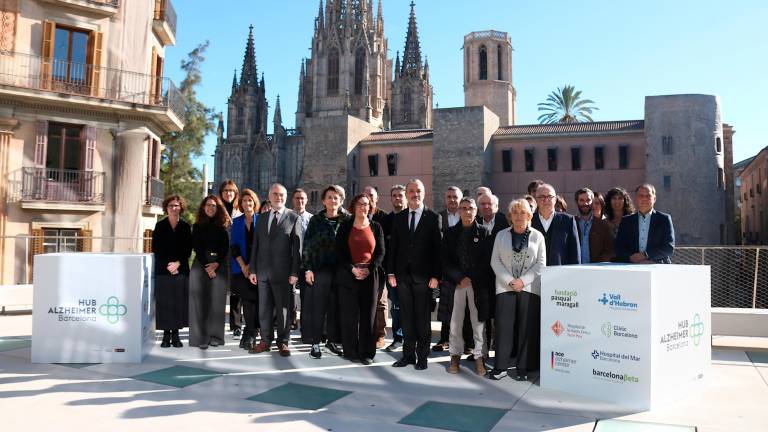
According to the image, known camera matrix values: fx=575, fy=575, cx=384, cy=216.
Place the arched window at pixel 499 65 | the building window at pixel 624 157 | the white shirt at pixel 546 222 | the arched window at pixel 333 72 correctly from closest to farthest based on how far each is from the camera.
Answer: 1. the white shirt at pixel 546 222
2. the building window at pixel 624 157
3. the arched window at pixel 499 65
4. the arched window at pixel 333 72

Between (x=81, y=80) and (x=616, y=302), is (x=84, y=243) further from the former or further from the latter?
(x=616, y=302)

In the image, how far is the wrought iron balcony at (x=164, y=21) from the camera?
1758 centimetres

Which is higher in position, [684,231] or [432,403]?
[684,231]

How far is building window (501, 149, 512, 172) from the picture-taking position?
36.6m

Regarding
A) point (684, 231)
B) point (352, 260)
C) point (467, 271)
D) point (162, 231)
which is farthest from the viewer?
point (684, 231)

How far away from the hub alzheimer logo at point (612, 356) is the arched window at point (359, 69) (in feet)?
209

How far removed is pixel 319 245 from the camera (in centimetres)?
662

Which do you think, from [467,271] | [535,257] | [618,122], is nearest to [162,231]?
Result: [467,271]

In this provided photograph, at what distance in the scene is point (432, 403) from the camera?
4.73 m

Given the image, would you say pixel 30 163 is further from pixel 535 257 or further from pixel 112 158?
pixel 535 257

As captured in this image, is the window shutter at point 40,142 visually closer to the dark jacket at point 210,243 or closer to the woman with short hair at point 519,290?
the dark jacket at point 210,243

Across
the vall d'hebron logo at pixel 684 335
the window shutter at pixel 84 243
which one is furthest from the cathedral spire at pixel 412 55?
the vall d'hebron logo at pixel 684 335

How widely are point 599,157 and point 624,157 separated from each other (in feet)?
4.60

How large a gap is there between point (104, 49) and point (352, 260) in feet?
42.5
